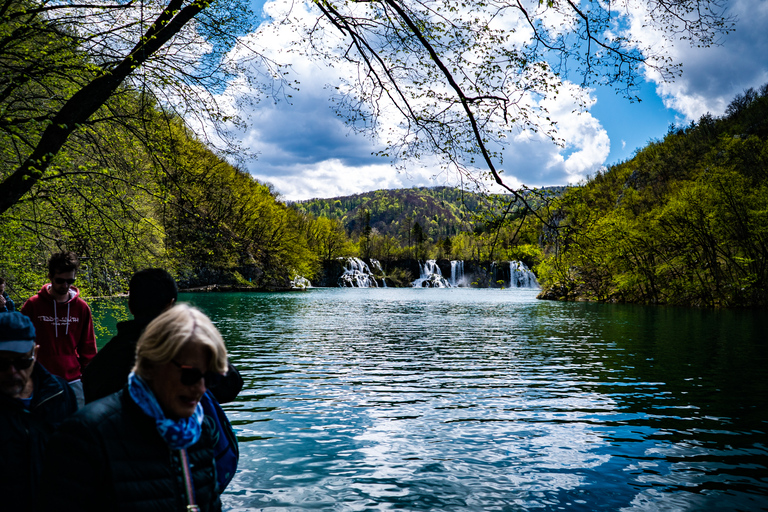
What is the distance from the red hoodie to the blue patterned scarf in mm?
3947

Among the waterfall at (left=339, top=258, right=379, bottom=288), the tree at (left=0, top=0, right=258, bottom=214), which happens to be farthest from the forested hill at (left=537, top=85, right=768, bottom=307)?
the waterfall at (left=339, top=258, right=379, bottom=288)

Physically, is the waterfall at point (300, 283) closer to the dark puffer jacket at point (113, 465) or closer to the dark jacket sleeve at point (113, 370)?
the dark jacket sleeve at point (113, 370)

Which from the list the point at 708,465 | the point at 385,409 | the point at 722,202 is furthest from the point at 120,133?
the point at 722,202

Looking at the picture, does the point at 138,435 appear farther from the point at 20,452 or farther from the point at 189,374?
the point at 20,452

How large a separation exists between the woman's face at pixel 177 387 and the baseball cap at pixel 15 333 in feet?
4.23

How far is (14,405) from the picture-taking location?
7.88 feet

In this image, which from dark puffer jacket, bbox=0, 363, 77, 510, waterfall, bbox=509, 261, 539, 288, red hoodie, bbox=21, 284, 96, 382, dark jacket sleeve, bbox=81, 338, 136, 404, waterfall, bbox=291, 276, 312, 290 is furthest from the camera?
waterfall, bbox=509, 261, 539, 288

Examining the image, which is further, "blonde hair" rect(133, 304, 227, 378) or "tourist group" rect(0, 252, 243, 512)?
"blonde hair" rect(133, 304, 227, 378)

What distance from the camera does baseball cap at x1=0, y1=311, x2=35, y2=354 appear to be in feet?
8.20

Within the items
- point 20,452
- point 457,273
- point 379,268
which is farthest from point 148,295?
point 457,273

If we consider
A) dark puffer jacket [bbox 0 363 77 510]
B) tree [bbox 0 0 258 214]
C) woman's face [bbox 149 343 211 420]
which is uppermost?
tree [bbox 0 0 258 214]

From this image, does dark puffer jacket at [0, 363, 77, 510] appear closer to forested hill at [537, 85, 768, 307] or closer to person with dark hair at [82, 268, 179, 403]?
person with dark hair at [82, 268, 179, 403]

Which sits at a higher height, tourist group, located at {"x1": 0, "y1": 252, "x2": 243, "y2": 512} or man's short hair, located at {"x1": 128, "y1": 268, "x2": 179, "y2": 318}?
man's short hair, located at {"x1": 128, "y1": 268, "x2": 179, "y2": 318}

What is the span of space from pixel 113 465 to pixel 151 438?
15 cm
